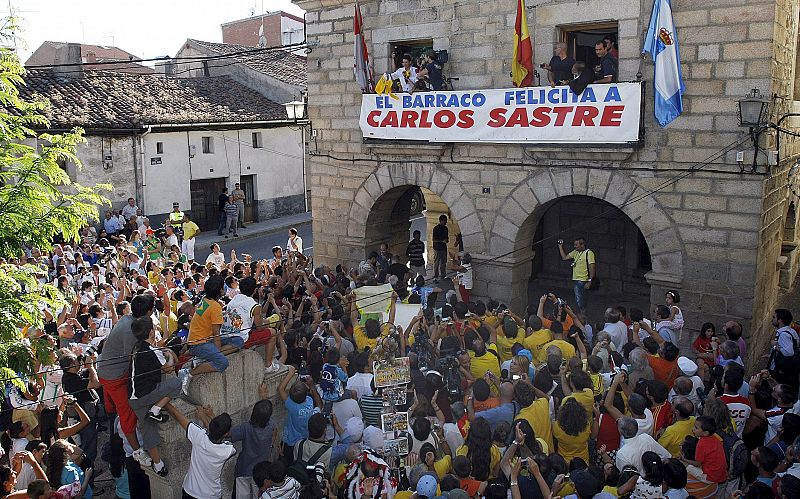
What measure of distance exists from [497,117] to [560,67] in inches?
56.6

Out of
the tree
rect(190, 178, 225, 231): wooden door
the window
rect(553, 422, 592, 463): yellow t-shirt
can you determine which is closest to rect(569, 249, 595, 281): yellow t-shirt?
rect(553, 422, 592, 463): yellow t-shirt

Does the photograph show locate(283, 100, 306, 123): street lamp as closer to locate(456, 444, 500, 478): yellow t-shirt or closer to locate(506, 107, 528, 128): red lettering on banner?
locate(506, 107, 528, 128): red lettering on banner

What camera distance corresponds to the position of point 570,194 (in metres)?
12.5

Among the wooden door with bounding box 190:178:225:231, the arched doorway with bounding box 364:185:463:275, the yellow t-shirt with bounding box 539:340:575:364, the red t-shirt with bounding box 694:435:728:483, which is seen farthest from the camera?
the wooden door with bounding box 190:178:225:231

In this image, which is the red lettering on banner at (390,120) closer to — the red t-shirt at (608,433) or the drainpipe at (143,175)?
the red t-shirt at (608,433)

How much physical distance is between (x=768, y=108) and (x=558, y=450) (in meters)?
6.50

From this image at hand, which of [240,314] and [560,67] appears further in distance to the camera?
[560,67]

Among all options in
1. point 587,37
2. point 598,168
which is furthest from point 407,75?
point 598,168

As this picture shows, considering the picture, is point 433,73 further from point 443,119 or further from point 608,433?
point 608,433

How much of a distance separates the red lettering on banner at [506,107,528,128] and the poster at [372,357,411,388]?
19.8 ft

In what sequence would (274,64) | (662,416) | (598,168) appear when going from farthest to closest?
(274,64)
(598,168)
(662,416)

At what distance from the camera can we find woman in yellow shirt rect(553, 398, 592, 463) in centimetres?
692

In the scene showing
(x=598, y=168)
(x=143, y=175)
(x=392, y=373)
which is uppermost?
(x=598, y=168)

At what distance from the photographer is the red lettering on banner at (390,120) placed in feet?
46.2
